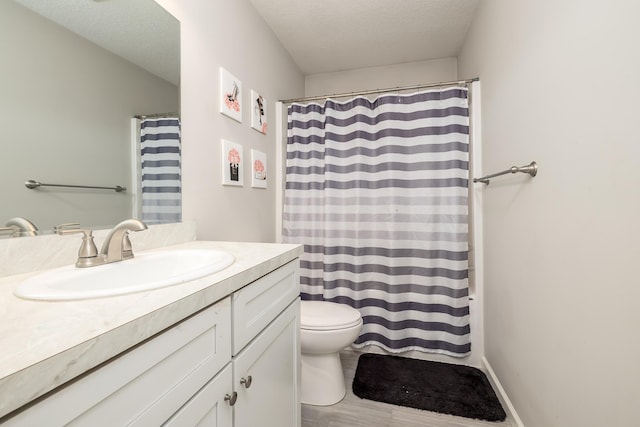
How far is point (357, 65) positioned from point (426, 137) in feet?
4.10

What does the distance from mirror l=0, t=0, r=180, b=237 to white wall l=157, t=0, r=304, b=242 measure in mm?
153

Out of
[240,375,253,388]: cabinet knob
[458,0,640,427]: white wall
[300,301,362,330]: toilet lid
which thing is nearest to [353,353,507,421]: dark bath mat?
[458,0,640,427]: white wall

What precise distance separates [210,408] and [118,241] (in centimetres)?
56

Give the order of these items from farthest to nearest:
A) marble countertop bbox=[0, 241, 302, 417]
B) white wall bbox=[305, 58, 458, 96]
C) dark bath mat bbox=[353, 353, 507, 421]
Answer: white wall bbox=[305, 58, 458, 96]
dark bath mat bbox=[353, 353, 507, 421]
marble countertop bbox=[0, 241, 302, 417]

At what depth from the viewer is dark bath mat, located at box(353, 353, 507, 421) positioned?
58.2 inches

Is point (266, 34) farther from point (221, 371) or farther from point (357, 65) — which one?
point (221, 371)

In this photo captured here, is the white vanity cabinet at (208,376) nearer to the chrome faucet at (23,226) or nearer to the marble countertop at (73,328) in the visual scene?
the marble countertop at (73,328)

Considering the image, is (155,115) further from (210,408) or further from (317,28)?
(317,28)

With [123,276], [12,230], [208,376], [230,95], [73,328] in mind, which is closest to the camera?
[73,328]

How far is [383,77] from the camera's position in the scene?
271cm

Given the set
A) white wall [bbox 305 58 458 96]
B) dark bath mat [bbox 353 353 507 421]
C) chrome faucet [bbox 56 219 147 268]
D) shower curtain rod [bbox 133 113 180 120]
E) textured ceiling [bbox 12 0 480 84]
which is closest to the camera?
chrome faucet [bbox 56 219 147 268]

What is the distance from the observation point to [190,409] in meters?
0.57

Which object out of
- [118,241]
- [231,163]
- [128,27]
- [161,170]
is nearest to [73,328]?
[118,241]

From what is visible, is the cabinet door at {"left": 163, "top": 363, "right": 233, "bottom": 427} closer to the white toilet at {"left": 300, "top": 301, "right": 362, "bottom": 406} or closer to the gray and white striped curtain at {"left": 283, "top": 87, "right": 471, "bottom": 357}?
the white toilet at {"left": 300, "top": 301, "right": 362, "bottom": 406}
